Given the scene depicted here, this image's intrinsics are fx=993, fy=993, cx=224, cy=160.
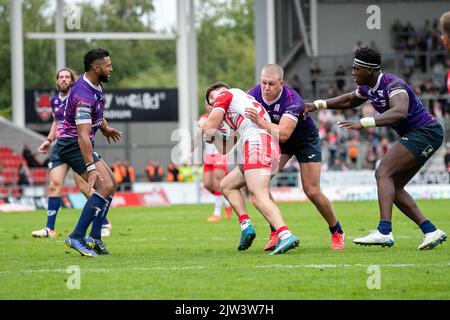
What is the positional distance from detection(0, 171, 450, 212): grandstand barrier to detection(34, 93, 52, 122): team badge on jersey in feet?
26.7

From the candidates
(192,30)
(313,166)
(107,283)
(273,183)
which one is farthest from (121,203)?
(107,283)

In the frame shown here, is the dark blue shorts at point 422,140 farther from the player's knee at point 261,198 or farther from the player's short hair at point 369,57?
the player's knee at point 261,198

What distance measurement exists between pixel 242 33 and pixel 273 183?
58.4 metres

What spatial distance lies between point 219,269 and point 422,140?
3.30m

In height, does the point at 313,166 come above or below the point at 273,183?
above

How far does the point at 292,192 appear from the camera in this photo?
105 ft

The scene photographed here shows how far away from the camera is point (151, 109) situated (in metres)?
41.2

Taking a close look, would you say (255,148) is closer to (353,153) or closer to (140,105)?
(353,153)

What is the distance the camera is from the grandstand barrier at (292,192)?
31219mm

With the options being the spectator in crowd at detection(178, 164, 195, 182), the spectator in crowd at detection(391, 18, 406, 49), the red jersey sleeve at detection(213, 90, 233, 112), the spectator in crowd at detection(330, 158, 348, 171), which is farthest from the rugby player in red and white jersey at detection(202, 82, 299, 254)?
the spectator in crowd at detection(391, 18, 406, 49)

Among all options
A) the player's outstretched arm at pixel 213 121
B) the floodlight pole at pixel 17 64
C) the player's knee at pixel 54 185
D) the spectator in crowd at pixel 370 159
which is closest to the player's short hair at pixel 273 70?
the player's outstretched arm at pixel 213 121

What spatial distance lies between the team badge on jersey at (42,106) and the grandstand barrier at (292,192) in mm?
8125

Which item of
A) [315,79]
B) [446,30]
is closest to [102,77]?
[446,30]

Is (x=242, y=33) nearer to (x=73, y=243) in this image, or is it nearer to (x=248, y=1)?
(x=248, y=1)
